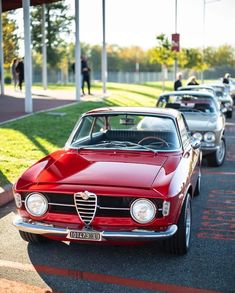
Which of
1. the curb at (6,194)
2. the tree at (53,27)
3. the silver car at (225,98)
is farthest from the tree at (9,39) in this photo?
the curb at (6,194)

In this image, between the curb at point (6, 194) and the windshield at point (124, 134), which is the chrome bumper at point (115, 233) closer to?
the windshield at point (124, 134)

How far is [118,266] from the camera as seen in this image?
468 centimetres

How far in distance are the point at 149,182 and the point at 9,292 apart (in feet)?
5.36

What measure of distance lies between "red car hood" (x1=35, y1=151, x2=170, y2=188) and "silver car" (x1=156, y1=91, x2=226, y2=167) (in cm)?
389

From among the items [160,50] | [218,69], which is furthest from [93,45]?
[160,50]

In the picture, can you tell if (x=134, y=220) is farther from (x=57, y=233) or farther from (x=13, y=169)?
(x=13, y=169)

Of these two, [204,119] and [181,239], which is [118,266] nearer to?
[181,239]

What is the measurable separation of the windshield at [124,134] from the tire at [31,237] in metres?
1.27

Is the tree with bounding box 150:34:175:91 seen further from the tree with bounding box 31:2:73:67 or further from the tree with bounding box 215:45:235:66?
the tree with bounding box 215:45:235:66

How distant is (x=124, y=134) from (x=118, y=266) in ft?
7.17

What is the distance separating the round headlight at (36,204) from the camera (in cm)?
464

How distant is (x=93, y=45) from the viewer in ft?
341

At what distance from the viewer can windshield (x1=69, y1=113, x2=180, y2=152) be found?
578 centimetres

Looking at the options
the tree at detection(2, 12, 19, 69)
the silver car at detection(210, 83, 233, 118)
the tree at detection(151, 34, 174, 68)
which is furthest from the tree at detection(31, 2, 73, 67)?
the silver car at detection(210, 83, 233, 118)
